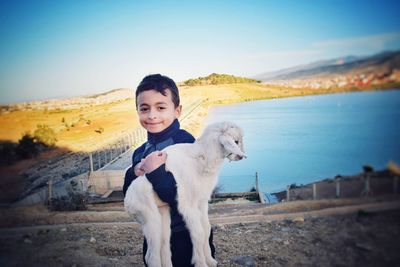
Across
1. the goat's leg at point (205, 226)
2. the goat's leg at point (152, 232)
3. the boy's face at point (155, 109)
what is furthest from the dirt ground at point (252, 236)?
the boy's face at point (155, 109)

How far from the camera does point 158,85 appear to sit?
1.37 metres

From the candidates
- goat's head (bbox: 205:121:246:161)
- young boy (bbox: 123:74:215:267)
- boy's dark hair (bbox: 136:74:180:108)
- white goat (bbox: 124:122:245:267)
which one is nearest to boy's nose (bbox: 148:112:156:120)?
young boy (bbox: 123:74:215:267)

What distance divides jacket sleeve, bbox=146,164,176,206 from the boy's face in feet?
0.92

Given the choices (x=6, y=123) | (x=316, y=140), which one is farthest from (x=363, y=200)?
(x=6, y=123)

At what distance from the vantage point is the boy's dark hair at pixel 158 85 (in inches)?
53.8

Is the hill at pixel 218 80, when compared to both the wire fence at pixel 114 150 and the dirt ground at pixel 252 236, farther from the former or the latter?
the dirt ground at pixel 252 236

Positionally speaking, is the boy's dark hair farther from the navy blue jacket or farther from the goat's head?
the goat's head

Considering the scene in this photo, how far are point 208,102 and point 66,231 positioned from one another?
209 cm

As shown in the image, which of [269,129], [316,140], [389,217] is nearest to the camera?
[389,217]

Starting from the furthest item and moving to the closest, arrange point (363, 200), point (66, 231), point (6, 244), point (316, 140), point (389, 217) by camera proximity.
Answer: point (66, 231), point (6, 244), point (316, 140), point (363, 200), point (389, 217)

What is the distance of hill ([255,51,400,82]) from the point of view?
1.20 metres

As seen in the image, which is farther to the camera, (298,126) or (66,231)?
(66,231)

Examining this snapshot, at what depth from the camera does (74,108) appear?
319 centimetres

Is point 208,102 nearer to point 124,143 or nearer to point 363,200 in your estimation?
point 124,143
